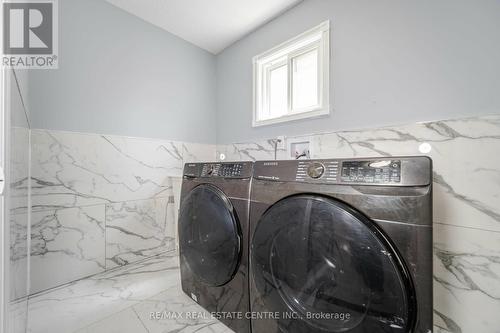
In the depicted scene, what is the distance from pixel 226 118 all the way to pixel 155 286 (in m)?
1.77

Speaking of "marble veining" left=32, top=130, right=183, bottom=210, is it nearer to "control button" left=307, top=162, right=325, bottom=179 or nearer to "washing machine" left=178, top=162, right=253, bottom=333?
"washing machine" left=178, top=162, right=253, bottom=333

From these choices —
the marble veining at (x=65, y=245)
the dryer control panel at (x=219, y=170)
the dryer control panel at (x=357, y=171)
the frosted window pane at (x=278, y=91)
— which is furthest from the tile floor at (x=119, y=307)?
the frosted window pane at (x=278, y=91)

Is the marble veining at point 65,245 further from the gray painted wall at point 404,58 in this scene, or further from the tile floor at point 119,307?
the gray painted wall at point 404,58

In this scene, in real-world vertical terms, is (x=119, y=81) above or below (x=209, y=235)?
above

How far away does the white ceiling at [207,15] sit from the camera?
1.73 meters

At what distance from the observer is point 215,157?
2512 mm

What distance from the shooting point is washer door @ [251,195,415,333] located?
0.59 meters

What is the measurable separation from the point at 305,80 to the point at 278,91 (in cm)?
33

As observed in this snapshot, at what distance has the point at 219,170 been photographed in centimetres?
116

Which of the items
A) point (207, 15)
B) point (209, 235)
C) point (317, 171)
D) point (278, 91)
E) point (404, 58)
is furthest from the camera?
point (278, 91)

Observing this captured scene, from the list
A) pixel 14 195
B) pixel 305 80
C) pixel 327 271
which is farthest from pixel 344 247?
pixel 305 80

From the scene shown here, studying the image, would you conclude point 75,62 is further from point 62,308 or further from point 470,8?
point 470,8

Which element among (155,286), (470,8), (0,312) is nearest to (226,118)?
(155,286)

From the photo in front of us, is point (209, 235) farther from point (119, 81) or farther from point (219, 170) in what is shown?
point (119, 81)
